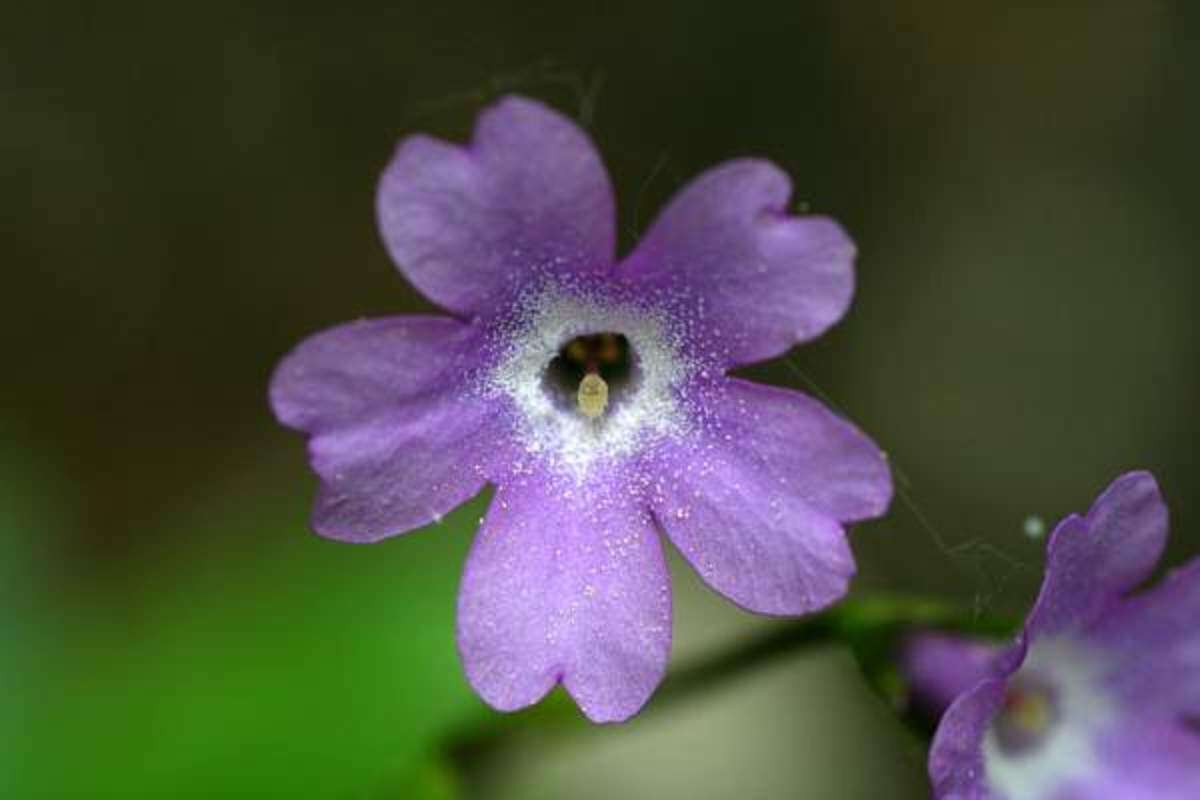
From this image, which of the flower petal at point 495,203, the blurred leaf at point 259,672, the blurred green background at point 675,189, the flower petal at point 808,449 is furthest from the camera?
the blurred green background at point 675,189

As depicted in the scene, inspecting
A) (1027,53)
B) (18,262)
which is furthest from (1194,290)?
(18,262)

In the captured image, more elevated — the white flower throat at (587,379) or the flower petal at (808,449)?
the flower petal at (808,449)

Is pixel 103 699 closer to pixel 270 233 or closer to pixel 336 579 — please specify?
pixel 336 579

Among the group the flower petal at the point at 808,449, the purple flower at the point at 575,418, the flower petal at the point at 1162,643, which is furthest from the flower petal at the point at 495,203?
the flower petal at the point at 1162,643

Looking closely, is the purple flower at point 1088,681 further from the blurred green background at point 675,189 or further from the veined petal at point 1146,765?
the blurred green background at point 675,189

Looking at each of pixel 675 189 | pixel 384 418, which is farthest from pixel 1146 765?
pixel 675 189

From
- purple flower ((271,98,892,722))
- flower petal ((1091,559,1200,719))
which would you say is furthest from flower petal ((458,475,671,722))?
flower petal ((1091,559,1200,719))

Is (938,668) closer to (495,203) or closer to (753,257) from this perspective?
(753,257)
